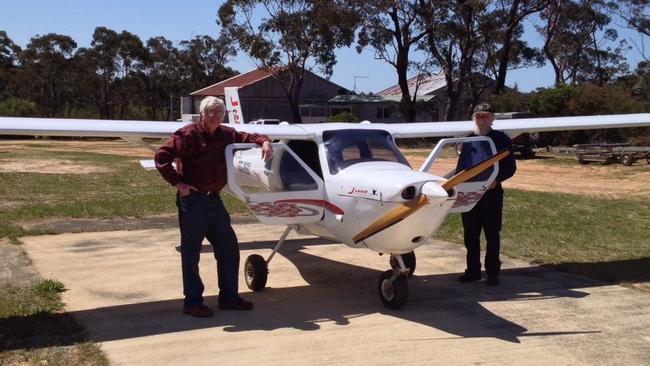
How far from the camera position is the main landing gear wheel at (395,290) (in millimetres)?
6980

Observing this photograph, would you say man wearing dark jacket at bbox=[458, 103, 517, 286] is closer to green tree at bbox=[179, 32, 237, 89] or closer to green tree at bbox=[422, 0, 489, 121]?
green tree at bbox=[422, 0, 489, 121]

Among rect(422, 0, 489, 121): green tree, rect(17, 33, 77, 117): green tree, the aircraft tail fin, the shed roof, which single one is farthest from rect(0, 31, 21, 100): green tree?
the aircraft tail fin

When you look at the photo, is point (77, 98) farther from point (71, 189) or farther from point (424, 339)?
point (424, 339)

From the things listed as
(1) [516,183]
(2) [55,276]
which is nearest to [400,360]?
(2) [55,276]

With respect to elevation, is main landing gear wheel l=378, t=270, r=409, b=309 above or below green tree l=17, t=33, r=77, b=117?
Result: below

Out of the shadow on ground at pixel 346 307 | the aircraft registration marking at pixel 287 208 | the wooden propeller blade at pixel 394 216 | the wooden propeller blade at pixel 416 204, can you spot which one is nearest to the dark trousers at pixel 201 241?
the shadow on ground at pixel 346 307

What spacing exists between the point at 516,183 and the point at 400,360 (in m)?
17.9

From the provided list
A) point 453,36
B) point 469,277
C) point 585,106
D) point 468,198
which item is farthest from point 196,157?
point 453,36

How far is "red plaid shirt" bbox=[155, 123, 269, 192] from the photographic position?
646 centimetres

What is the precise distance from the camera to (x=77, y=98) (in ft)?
276

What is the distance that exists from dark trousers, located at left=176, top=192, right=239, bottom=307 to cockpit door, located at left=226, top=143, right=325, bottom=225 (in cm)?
30

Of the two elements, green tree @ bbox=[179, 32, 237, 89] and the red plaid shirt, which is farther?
green tree @ bbox=[179, 32, 237, 89]

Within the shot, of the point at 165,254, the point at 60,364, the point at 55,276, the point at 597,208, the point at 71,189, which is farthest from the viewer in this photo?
the point at 71,189

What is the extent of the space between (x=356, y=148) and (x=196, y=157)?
1.66 meters
